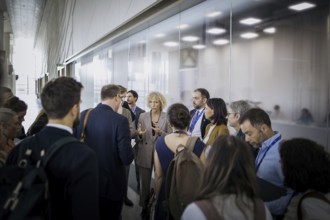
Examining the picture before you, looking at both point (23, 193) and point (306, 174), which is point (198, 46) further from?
point (23, 193)

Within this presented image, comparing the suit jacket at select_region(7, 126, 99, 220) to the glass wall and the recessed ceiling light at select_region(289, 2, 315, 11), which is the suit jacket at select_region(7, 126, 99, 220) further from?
the recessed ceiling light at select_region(289, 2, 315, 11)

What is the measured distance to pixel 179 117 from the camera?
257cm

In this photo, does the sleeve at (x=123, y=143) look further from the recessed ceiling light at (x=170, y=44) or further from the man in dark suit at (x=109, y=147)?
the recessed ceiling light at (x=170, y=44)

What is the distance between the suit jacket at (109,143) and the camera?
9.12 feet

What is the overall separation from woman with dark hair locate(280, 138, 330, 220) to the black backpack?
4.00 ft

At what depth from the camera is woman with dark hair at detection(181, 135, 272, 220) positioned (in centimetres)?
130

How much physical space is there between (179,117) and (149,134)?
5.60 ft

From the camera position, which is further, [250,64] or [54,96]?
[250,64]

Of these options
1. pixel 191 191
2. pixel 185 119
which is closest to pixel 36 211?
pixel 191 191

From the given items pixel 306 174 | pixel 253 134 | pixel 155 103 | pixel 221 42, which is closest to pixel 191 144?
pixel 253 134

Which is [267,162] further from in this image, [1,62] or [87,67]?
[87,67]

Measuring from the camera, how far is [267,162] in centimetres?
215

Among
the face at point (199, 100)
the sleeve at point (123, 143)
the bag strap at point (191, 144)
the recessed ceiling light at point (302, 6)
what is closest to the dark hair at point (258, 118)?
Answer: the bag strap at point (191, 144)

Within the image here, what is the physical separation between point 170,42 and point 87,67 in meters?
7.20
